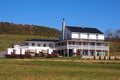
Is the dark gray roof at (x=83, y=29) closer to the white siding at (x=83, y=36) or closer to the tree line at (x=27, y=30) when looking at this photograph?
the white siding at (x=83, y=36)

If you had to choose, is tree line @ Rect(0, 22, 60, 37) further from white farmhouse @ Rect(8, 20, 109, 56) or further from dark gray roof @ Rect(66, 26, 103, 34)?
white farmhouse @ Rect(8, 20, 109, 56)

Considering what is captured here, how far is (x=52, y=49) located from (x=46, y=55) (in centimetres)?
800

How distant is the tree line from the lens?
136250mm

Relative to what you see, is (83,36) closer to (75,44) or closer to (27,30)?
(75,44)

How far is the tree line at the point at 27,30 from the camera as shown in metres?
136

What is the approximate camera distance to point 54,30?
147375 mm

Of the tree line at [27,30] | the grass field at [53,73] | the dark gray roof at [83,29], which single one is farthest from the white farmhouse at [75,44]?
the tree line at [27,30]

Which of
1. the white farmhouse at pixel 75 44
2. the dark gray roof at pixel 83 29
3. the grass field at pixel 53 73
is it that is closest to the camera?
the grass field at pixel 53 73

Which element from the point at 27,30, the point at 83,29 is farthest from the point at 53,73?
the point at 27,30

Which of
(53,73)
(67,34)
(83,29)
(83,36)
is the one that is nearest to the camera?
(53,73)

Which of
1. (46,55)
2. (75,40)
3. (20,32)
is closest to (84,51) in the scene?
(75,40)

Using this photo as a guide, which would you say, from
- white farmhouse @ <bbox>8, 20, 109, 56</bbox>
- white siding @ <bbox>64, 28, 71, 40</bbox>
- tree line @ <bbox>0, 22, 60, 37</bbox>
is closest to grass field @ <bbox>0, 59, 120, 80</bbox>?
white farmhouse @ <bbox>8, 20, 109, 56</bbox>

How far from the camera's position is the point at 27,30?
14512 centimetres

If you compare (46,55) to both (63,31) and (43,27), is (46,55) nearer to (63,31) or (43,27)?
(63,31)
